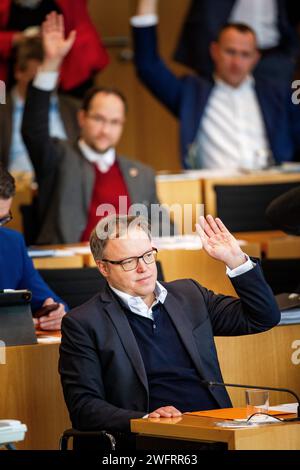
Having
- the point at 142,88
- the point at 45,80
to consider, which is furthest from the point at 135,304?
the point at 142,88

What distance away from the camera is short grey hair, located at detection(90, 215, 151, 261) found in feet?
10.3

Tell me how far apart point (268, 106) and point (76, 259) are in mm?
2582

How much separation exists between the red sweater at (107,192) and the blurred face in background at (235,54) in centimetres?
133

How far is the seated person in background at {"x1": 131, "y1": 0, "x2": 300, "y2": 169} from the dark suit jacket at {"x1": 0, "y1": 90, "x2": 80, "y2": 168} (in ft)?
1.47

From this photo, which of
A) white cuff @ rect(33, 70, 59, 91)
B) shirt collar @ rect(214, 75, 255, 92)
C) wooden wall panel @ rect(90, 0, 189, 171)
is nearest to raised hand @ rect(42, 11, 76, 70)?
white cuff @ rect(33, 70, 59, 91)

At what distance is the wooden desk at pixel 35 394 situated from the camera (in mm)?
3277

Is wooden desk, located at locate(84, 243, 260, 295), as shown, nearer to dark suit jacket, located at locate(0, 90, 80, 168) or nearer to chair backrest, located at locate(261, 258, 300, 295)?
chair backrest, located at locate(261, 258, 300, 295)

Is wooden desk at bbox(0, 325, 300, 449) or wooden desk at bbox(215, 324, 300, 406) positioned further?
wooden desk at bbox(215, 324, 300, 406)

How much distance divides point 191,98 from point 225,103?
0.67 feet

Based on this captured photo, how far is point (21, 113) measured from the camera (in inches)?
259

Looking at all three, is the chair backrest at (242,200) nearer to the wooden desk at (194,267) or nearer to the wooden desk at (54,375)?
the wooden desk at (194,267)
